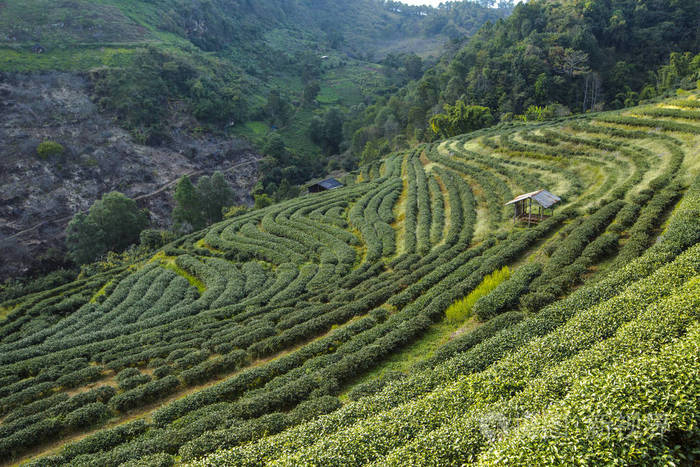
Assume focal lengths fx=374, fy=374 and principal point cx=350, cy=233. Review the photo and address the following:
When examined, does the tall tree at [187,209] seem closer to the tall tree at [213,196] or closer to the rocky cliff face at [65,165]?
the tall tree at [213,196]

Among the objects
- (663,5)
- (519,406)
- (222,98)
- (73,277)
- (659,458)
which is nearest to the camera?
(659,458)

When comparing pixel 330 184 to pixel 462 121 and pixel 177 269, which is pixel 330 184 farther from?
pixel 177 269

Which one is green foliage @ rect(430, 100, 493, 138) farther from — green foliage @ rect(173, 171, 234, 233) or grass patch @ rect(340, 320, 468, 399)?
grass patch @ rect(340, 320, 468, 399)

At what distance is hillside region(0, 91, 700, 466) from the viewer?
30.5 feet

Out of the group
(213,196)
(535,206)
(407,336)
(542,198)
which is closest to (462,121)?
(535,206)

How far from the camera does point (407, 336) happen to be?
734 inches

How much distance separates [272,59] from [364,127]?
6839cm

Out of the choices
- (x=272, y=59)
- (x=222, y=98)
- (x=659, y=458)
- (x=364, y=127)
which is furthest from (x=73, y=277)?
(x=272, y=59)

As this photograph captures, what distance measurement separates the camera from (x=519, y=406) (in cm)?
1009

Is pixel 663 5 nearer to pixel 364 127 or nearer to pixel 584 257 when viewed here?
pixel 364 127

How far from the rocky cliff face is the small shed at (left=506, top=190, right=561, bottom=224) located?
2510 inches

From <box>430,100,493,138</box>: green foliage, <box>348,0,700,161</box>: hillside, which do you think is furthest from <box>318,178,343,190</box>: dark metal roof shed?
<box>430,100,493,138</box>: green foliage

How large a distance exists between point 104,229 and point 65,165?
93.2 feet

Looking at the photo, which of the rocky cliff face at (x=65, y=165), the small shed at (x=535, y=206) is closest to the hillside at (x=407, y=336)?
the small shed at (x=535, y=206)
